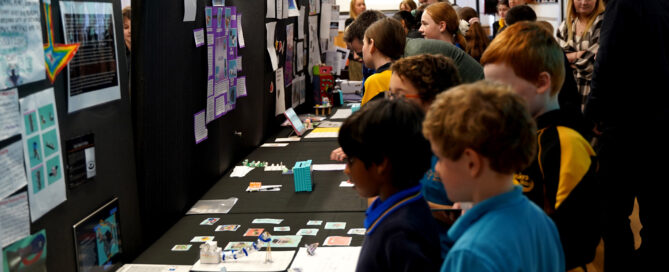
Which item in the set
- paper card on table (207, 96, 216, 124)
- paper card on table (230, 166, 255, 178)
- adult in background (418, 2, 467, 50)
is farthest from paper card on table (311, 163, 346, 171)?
adult in background (418, 2, 467, 50)

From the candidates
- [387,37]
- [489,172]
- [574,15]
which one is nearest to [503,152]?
[489,172]

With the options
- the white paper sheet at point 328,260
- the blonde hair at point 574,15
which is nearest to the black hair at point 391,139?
the white paper sheet at point 328,260

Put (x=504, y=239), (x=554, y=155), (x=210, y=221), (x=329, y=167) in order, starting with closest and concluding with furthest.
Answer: (x=504, y=239) → (x=554, y=155) → (x=210, y=221) → (x=329, y=167)

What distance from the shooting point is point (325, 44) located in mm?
6711

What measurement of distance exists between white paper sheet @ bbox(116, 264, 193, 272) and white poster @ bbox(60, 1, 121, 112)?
605mm

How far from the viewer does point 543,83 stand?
1.56 meters

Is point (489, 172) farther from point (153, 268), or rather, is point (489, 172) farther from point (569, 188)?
point (153, 268)

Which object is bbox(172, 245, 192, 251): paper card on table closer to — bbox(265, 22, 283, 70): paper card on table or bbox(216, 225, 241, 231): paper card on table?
bbox(216, 225, 241, 231): paper card on table

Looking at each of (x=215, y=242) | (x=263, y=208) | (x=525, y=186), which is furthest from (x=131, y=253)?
(x=525, y=186)

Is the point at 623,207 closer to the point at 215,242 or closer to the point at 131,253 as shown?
the point at 215,242

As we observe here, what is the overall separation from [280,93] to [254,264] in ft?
9.38

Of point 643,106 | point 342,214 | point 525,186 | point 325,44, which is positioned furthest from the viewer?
point 325,44

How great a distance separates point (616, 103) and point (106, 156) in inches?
77.9

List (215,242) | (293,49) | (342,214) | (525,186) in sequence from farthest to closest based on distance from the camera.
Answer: (293,49), (342,214), (215,242), (525,186)
